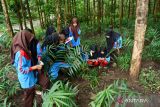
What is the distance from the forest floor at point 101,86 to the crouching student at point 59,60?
1.58 feet

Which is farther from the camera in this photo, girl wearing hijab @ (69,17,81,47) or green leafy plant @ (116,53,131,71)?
girl wearing hijab @ (69,17,81,47)

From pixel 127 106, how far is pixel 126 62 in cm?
131

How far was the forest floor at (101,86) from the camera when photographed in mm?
4340

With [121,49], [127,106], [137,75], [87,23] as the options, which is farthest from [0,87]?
[87,23]

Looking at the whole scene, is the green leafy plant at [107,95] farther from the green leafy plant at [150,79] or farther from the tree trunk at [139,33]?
the green leafy plant at [150,79]

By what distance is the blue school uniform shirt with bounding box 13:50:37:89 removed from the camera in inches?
135

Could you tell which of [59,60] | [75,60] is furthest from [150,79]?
[59,60]

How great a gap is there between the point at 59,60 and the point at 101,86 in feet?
3.31

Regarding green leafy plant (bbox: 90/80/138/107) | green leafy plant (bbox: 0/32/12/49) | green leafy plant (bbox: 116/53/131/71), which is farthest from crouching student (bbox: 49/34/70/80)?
green leafy plant (bbox: 0/32/12/49)

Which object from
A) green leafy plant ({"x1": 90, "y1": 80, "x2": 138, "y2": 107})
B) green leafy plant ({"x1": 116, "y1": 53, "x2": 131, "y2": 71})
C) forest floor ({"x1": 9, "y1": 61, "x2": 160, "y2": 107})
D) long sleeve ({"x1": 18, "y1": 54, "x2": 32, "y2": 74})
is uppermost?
long sleeve ({"x1": 18, "y1": 54, "x2": 32, "y2": 74})

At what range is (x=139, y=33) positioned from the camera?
4.25 meters

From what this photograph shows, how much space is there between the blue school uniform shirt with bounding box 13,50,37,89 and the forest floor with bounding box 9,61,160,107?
2.47 ft

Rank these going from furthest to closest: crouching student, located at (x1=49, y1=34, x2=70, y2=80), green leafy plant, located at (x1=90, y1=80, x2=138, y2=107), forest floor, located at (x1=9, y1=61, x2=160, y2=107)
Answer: crouching student, located at (x1=49, y1=34, x2=70, y2=80) < forest floor, located at (x1=9, y1=61, x2=160, y2=107) < green leafy plant, located at (x1=90, y1=80, x2=138, y2=107)

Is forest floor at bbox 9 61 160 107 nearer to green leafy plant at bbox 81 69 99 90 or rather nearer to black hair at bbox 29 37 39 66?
green leafy plant at bbox 81 69 99 90
